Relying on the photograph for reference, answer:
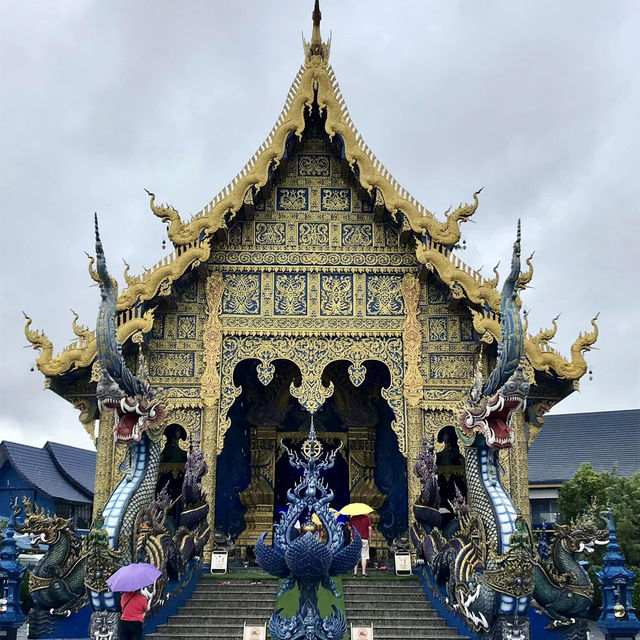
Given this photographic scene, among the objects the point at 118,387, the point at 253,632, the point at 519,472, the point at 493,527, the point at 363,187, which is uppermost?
the point at 363,187

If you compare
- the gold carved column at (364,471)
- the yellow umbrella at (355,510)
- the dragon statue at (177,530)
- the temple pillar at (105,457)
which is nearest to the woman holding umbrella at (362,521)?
the yellow umbrella at (355,510)

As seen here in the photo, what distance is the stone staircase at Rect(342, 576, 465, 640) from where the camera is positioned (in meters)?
8.70

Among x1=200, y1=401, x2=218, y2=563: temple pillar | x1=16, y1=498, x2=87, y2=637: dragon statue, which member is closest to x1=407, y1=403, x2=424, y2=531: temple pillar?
x1=200, y1=401, x2=218, y2=563: temple pillar

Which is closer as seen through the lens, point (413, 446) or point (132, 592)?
point (132, 592)

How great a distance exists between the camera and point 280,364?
43.0 ft

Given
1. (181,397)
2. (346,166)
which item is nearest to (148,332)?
(181,397)

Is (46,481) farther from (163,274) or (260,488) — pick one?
(163,274)

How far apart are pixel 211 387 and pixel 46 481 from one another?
1286cm

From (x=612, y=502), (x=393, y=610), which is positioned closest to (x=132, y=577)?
(x=393, y=610)

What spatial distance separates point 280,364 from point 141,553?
517 centimetres

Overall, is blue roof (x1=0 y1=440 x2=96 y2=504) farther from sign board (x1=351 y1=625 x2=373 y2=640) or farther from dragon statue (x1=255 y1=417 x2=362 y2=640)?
dragon statue (x1=255 y1=417 x2=362 y2=640)

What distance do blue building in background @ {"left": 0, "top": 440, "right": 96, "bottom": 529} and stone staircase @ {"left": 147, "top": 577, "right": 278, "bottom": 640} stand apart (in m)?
12.3

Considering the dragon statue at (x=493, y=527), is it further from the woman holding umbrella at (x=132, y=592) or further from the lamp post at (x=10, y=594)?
the lamp post at (x=10, y=594)

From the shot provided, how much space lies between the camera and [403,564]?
10.3 metres
